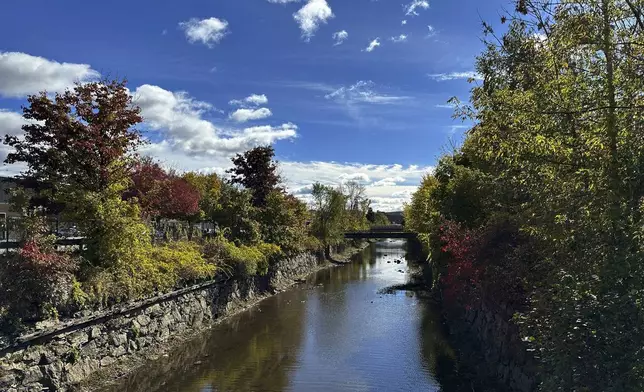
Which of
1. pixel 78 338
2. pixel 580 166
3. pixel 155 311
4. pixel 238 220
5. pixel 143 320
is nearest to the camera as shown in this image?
pixel 580 166

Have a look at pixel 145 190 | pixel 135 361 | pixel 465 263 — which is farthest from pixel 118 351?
pixel 465 263

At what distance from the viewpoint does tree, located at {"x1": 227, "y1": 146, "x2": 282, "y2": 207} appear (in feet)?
108

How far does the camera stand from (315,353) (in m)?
15.8

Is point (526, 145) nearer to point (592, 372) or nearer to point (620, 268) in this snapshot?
point (620, 268)

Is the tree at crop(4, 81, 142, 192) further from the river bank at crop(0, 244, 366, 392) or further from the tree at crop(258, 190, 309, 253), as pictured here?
the tree at crop(258, 190, 309, 253)

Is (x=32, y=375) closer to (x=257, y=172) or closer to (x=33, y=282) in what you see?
(x=33, y=282)

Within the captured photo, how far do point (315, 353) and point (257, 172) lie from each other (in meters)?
19.4

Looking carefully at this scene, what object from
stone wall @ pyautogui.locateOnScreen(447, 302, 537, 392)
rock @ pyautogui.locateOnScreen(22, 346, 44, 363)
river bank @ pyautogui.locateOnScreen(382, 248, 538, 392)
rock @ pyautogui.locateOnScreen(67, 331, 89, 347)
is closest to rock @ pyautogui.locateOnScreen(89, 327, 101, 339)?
rock @ pyautogui.locateOnScreen(67, 331, 89, 347)

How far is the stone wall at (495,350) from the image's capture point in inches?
422

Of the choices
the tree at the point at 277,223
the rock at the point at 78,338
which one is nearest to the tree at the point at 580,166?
the rock at the point at 78,338

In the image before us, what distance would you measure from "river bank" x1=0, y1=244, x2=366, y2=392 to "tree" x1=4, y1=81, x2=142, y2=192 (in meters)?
4.38

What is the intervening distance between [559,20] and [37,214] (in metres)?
13.8

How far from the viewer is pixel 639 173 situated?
15.8 ft

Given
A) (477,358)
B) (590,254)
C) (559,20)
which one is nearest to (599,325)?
(590,254)
